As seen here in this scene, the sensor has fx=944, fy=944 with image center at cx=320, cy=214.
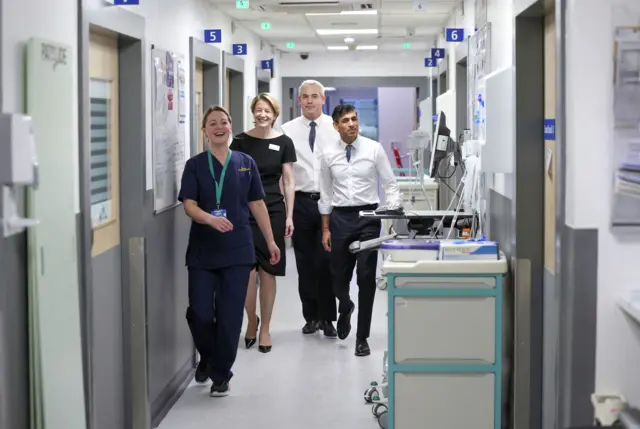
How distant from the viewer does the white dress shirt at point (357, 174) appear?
Answer: 576 cm

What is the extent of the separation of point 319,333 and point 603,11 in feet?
13.1

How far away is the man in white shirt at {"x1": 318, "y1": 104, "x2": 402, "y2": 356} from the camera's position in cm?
572

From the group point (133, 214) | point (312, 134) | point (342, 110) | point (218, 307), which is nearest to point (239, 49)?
point (312, 134)

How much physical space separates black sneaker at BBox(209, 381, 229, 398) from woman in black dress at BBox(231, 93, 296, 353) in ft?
3.30

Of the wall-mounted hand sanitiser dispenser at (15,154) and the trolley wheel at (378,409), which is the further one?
the trolley wheel at (378,409)

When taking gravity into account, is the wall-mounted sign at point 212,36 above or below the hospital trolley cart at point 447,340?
above

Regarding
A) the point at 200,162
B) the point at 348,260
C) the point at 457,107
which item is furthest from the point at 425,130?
the point at 200,162

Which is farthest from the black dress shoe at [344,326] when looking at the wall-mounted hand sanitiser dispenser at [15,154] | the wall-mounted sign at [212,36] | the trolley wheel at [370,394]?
the wall-mounted hand sanitiser dispenser at [15,154]

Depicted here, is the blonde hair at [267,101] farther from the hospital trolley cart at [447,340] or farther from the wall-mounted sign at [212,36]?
the hospital trolley cart at [447,340]

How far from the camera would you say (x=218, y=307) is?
5012 mm

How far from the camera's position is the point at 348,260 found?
19.1 feet

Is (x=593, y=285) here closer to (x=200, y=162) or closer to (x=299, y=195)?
(x=200, y=162)

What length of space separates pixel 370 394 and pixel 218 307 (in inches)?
36.5

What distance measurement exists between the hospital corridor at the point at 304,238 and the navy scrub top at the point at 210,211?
0.01 m
